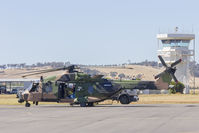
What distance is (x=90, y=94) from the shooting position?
139 ft

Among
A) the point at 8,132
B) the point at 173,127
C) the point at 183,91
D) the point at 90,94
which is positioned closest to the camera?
the point at 8,132

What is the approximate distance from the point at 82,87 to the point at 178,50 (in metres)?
61.3

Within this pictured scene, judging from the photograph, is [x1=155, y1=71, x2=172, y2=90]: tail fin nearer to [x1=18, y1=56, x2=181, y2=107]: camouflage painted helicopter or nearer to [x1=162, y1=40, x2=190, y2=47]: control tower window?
[x1=18, y1=56, x2=181, y2=107]: camouflage painted helicopter

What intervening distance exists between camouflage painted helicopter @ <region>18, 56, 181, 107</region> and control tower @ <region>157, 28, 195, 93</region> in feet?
192

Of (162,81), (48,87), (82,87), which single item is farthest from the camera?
(162,81)

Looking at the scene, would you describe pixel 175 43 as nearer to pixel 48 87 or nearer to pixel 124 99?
pixel 124 99

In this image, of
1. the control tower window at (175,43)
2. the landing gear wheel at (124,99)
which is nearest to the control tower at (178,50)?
the control tower window at (175,43)

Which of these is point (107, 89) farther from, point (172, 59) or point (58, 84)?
point (172, 59)

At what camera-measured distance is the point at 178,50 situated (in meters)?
101

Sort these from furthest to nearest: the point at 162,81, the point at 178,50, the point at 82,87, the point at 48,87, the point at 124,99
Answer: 1. the point at 178,50
2. the point at 124,99
3. the point at 162,81
4. the point at 48,87
5. the point at 82,87

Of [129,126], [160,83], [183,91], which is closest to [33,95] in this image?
[160,83]

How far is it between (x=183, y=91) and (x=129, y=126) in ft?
253

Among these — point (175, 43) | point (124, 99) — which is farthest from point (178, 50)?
point (124, 99)

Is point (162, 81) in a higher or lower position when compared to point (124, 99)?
higher
